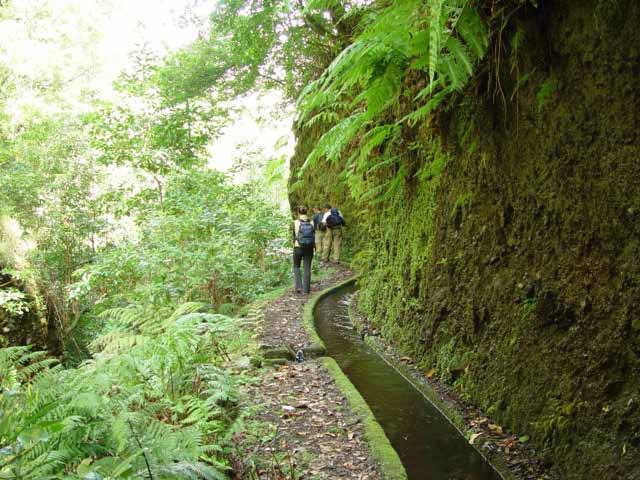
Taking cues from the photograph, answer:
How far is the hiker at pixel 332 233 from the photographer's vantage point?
1412 cm

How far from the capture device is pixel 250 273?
33.9 ft

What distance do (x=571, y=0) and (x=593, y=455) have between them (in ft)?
11.1

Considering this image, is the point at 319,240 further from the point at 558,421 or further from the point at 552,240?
the point at 558,421

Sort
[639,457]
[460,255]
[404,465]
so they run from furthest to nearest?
[460,255] → [404,465] → [639,457]

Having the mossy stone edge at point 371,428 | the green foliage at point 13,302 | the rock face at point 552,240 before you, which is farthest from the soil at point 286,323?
the green foliage at point 13,302

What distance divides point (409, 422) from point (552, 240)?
226 cm

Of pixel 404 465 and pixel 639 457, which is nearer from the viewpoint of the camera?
pixel 639 457

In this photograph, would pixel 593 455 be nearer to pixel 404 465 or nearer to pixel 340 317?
pixel 404 465

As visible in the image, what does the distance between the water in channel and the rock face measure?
18.0 inches

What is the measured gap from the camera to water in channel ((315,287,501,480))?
375 cm

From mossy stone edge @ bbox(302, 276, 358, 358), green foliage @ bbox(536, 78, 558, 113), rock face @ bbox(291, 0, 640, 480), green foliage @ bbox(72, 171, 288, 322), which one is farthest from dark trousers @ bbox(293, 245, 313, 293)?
green foliage @ bbox(536, 78, 558, 113)

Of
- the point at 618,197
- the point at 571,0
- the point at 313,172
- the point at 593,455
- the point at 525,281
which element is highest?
the point at 313,172

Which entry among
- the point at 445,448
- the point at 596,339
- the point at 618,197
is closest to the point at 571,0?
the point at 618,197

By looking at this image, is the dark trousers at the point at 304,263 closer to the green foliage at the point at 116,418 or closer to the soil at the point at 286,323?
the soil at the point at 286,323
